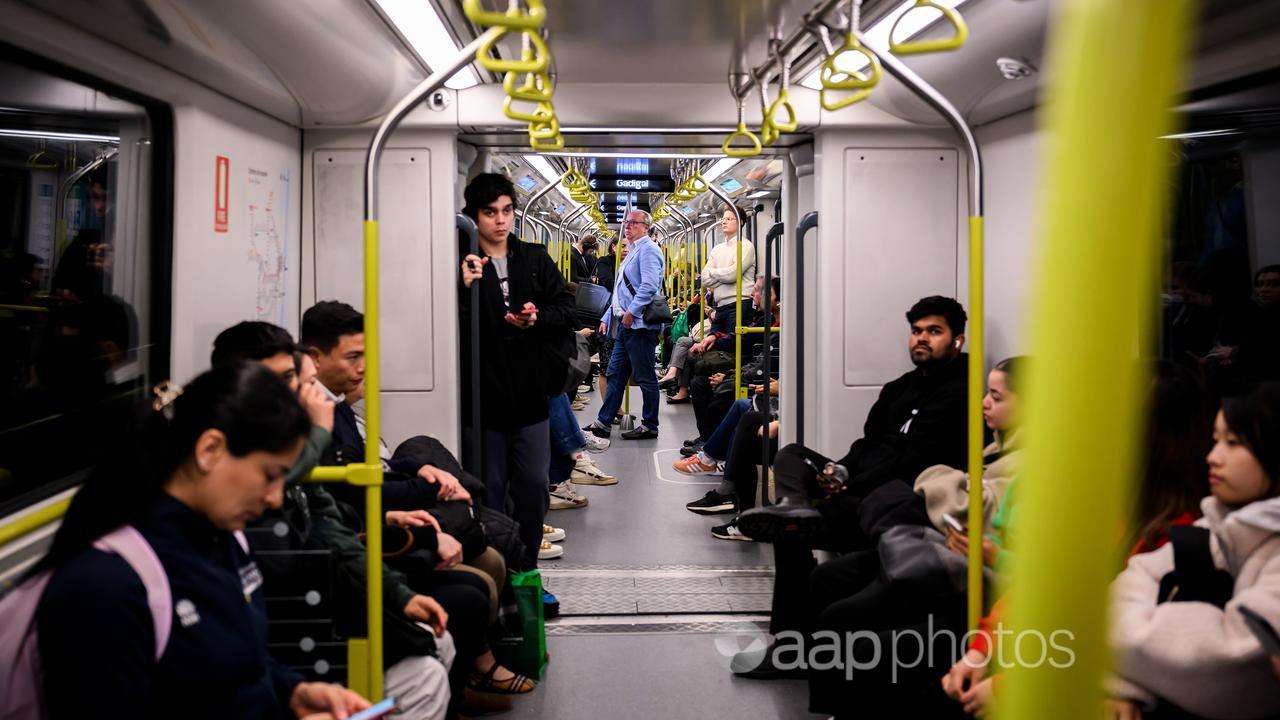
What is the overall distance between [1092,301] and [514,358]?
14.4 feet

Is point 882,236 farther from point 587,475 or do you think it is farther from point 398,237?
point 587,475

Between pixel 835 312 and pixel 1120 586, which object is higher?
pixel 835 312

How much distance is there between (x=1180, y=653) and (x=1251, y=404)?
1.79ft

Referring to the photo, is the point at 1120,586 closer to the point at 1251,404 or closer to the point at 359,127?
the point at 1251,404

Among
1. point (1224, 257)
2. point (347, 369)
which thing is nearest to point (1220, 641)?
point (1224, 257)

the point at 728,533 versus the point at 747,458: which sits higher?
the point at 747,458

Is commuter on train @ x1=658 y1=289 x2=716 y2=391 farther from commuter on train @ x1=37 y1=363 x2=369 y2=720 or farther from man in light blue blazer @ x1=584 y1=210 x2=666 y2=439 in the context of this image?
commuter on train @ x1=37 y1=363 x2=369 y2=720

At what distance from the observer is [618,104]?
4.87 m

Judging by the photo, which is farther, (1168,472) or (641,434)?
(641,434)

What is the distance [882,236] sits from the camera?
4863mm

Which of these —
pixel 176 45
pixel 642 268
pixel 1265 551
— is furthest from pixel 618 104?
pixel 642 268

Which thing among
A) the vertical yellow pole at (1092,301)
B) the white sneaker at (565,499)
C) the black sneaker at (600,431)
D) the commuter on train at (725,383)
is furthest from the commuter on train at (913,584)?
the black sneaker at (600,431)

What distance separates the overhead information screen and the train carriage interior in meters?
5.76

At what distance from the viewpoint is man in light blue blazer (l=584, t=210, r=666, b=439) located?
9180mm
